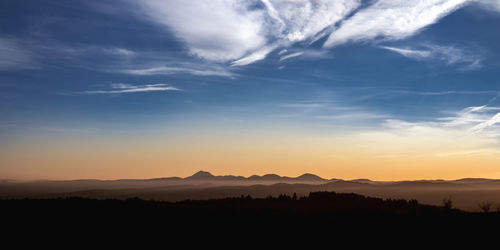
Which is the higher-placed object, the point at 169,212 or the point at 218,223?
the point at 169,212

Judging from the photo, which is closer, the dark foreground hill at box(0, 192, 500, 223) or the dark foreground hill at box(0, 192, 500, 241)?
the dark foreground hill at box(0, 192, 500, 241)

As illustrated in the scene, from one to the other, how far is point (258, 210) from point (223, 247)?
809 cm

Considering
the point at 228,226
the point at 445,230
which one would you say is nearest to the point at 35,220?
the point at 228,226

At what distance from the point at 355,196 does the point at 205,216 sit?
17.1 m

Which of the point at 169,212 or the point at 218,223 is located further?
the point at 169,212

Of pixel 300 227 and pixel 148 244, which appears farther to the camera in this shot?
pixel 300 227

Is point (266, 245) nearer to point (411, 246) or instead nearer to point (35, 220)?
point (411, 246)

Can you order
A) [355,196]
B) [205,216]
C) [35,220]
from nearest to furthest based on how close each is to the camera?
[35,220] < [205,216] < [355,196]

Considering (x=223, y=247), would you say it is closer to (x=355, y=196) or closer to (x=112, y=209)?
(x=112, y=209)

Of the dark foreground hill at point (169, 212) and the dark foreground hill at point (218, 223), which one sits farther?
the dark foreground hill at point (169, 212)

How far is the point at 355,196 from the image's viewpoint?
110ft

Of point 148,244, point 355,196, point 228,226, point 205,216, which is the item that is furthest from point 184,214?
point 355,196

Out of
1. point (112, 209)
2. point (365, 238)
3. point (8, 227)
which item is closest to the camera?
point (365, 238)

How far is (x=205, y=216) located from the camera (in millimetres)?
20703
